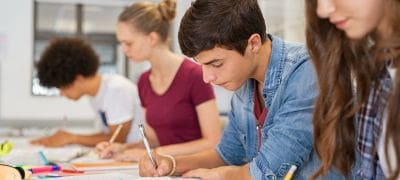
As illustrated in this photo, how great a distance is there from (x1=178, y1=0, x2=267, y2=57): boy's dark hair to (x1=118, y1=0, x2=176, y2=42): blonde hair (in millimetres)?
743

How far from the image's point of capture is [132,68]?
158 inches

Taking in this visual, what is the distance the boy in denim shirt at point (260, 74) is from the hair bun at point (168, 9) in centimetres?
71

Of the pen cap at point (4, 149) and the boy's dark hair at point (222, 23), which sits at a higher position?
the boy's dark hair at point (222, 23)

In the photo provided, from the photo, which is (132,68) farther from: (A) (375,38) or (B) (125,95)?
(A) (375,38)

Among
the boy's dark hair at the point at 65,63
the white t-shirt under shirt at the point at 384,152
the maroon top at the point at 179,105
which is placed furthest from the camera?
the boy's dark hair at the point at 65,63

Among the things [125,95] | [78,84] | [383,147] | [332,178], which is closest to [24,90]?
[78,84]

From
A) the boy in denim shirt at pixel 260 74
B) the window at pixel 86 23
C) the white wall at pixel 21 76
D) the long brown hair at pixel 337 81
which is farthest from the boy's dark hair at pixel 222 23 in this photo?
the window at pixel 86 23

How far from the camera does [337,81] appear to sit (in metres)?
0.79

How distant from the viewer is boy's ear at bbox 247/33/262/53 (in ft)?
3.50

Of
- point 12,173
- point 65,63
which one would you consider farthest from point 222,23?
point 65,63

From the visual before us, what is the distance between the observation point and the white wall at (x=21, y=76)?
374 cm

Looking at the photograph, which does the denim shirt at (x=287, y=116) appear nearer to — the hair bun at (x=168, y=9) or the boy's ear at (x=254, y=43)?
the boy's ear at (x=254, y=43)

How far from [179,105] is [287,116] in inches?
29.1

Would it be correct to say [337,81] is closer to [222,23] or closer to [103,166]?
[222,23]
